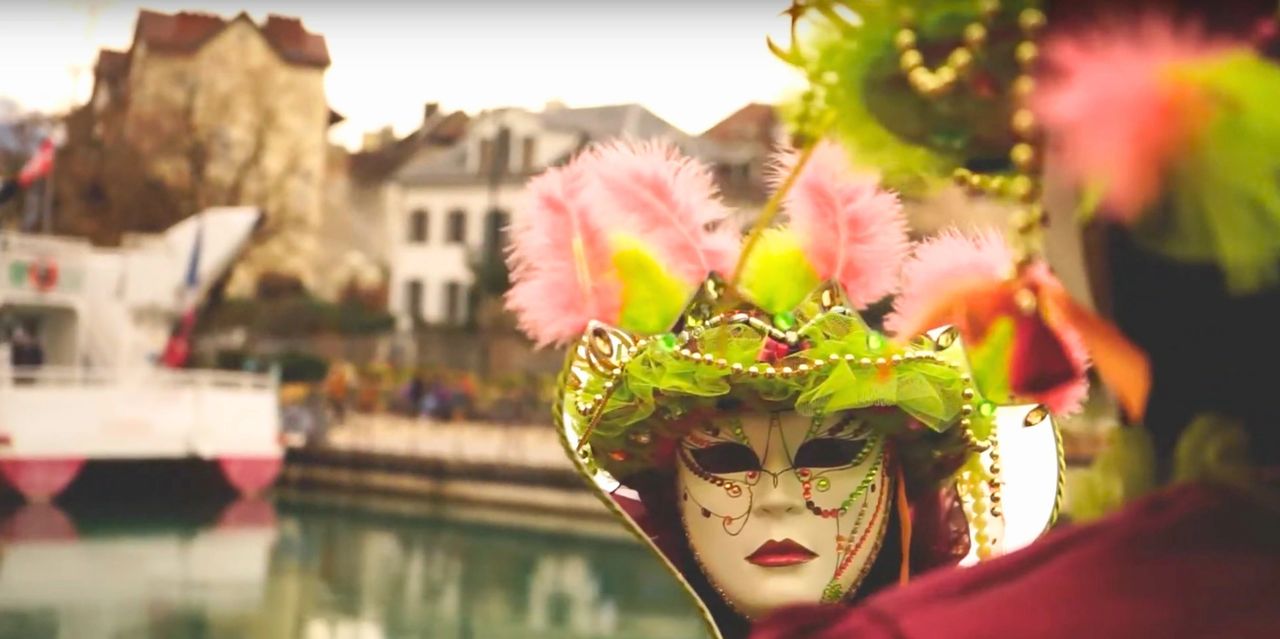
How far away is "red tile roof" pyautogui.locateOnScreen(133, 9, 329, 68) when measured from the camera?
61.4 feet

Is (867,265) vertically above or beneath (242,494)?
above

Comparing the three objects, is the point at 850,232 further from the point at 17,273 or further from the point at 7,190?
the point at 7,190

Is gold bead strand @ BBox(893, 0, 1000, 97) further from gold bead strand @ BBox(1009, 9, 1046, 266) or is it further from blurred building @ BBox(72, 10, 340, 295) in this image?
blurred building @ BBox(72, 10, 340, 295)

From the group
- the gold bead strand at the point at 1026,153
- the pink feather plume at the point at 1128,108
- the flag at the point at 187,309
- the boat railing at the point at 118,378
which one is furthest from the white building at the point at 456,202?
the pink feather plume at the point at 1128,108

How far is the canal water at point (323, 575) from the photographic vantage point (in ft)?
25.3

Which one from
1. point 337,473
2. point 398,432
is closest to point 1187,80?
point 337,473

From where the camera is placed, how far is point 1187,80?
70 cm

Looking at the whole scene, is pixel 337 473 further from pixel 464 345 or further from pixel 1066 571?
pixel 1066 571

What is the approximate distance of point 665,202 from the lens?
1.94 m

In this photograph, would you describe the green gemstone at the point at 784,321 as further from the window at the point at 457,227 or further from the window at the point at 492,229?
the window at the point at 457,227

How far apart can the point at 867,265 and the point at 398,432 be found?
574 inches

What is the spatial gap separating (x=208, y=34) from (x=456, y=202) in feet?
19.4

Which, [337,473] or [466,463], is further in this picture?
[337,473]

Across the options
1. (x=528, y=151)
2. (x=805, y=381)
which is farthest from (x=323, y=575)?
(x=528, y=151)
